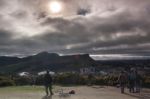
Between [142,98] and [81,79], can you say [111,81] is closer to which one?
[81,79]

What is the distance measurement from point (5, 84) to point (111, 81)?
1277 cm

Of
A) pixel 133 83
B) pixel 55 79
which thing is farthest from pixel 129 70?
pixel 55 79

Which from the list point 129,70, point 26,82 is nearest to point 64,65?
point 26,82

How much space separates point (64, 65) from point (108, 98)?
160m

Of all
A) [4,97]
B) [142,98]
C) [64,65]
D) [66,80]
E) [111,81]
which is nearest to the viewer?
[142,98]

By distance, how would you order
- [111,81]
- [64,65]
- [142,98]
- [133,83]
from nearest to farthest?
[142,98]
[133,83]
[111,81]
[64,65]

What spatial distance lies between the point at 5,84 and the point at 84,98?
21.2 meters

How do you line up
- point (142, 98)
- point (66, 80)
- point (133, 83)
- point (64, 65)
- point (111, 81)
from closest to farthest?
1. point (142, 98)
2. point (133, 83)
3. point (111, 81)
4. point (66, 80)
5. point (64, 65)

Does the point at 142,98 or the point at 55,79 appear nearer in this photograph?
the point at 142,98

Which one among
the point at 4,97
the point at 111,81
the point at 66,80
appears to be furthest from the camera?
the point at 66,80

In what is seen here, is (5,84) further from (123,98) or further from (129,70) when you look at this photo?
(123,98)

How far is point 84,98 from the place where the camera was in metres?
29.5

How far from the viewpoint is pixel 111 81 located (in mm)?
46906

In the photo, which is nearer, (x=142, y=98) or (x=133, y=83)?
(x=142, y=98)
